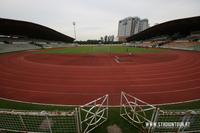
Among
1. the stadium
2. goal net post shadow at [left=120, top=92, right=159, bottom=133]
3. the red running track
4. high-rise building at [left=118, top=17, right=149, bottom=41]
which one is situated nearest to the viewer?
goal net post shadow at [left=120, top=92, right=159, bottom=133]

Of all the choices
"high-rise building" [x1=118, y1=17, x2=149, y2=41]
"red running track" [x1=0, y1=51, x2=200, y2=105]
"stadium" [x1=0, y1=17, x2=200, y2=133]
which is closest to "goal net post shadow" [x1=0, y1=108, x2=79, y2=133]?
"stadium" [x1=0, y1=17, x2=200, y2=133]

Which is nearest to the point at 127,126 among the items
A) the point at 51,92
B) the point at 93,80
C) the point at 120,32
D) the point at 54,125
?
the point at 54,125

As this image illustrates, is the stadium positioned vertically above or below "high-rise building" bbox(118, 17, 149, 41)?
below

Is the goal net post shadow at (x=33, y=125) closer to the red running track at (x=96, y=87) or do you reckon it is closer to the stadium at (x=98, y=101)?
the stadium at (x=98, y=101)

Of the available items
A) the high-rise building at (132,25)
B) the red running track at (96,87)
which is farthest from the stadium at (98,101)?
the high-rise building at (132,25)

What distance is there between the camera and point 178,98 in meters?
8.55

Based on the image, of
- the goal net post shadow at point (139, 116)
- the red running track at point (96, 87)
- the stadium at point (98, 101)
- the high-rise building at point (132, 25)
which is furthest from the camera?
the high-rise building at point (132, 25)

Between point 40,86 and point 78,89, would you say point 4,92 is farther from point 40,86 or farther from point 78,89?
point 78,89

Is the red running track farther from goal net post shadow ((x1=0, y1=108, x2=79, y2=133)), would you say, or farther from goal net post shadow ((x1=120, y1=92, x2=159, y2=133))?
goal net post shadow ((x1=0, y1=108, x2=79, y2=133))

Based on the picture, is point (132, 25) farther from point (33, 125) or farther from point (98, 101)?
point (33, 125)

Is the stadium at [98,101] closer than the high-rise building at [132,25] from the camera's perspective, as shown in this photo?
Yes

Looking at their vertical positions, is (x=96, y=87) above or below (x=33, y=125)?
above

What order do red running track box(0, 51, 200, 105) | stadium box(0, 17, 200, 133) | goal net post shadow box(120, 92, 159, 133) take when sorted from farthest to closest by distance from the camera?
red running track box(0, 51, 200, 105) → stadium box(0, 17, 200, 133) → goal net post shadow box(120, 92, 159, 133)

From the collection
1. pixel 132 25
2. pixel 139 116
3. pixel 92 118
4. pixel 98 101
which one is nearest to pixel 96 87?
pixel 98 101
